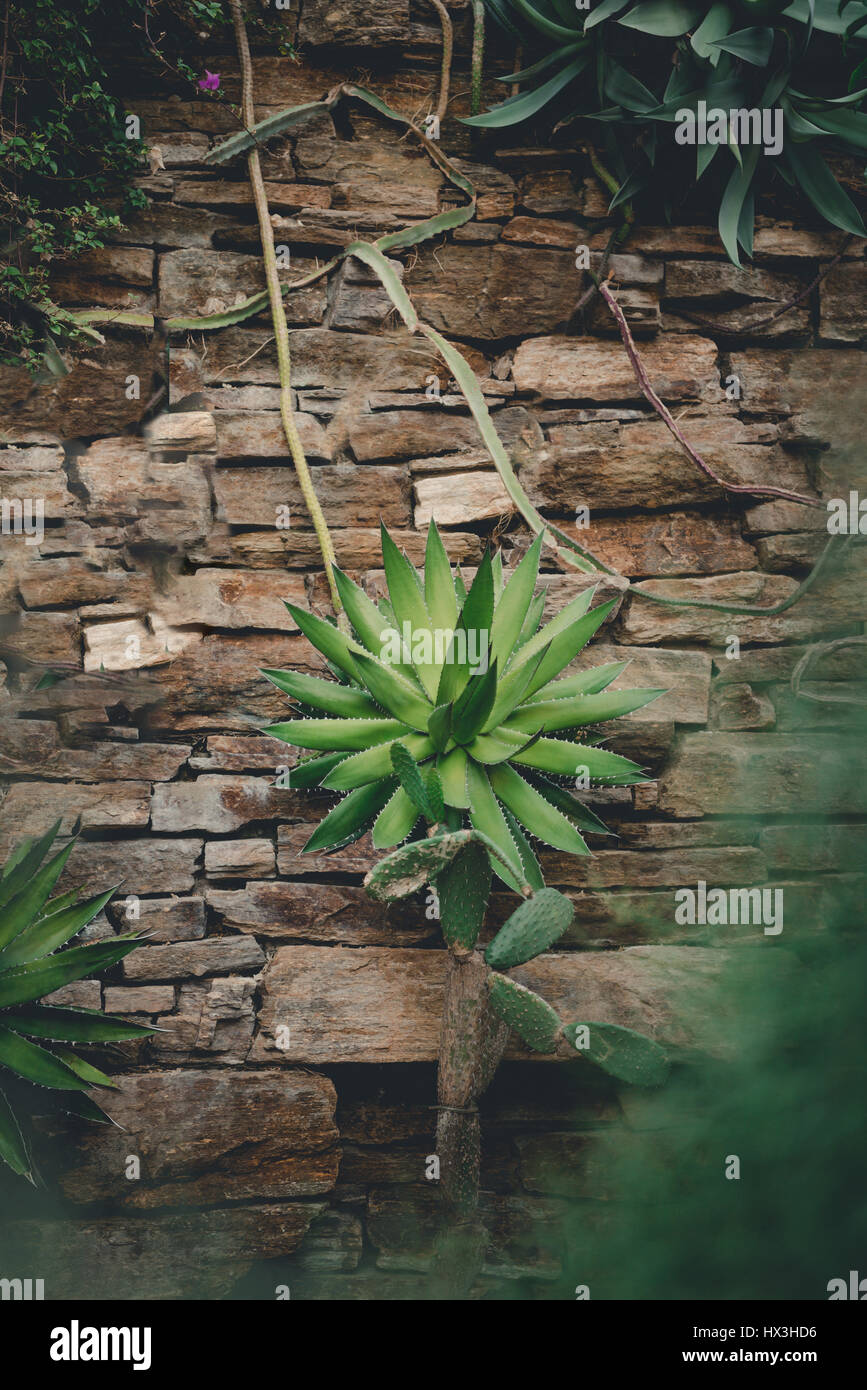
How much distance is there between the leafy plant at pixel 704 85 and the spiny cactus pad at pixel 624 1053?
1813 mm

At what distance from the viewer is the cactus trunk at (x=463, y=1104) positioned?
1.62 meters

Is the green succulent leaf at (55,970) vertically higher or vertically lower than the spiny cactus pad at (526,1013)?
higher

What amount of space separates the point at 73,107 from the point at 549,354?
1254 mm

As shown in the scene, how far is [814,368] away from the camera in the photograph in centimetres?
218

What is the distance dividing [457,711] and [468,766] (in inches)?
5.1

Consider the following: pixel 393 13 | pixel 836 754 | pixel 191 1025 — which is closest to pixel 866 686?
pixel 836 754

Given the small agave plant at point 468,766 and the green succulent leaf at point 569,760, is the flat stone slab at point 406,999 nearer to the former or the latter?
the small agave plant at point 468,766

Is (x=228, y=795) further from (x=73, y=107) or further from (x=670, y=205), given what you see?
(x=670, y=205)

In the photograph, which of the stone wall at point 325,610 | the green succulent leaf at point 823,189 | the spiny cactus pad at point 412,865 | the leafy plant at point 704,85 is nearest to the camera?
the spiny cactus pad at point 412,865

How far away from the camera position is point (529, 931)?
4.63 ft

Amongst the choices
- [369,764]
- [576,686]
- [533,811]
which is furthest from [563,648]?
[369,764]

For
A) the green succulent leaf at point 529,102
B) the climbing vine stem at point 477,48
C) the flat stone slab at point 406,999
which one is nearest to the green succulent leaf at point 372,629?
the flat stone slab at point 406,999

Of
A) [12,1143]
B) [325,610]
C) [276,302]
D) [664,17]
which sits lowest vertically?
[12,1143]

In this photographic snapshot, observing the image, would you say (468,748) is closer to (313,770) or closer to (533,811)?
(533,811)
